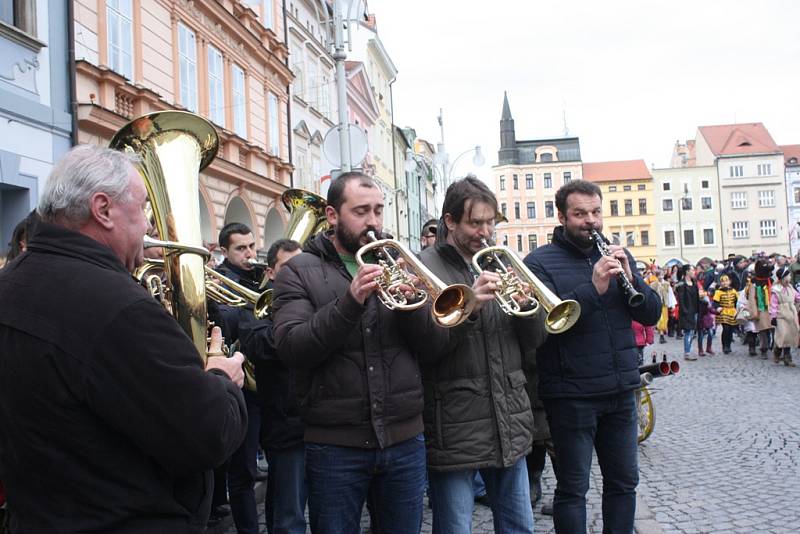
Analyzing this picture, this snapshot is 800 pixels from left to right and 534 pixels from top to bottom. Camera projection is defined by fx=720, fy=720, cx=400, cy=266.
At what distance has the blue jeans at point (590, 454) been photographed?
11.9ft

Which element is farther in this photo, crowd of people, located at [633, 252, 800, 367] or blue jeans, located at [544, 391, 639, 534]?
crowd of people, located at [633, 252, 800, 367]

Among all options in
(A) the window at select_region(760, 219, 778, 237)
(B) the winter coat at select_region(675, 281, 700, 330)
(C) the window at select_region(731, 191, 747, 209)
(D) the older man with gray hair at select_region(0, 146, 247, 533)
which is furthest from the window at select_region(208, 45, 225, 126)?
(A) the window at select_region(760, 219, 778, 237)

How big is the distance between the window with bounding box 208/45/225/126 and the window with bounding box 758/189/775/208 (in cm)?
7291

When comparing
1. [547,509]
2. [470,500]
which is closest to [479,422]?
[470,500]

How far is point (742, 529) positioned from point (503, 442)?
2.52 m

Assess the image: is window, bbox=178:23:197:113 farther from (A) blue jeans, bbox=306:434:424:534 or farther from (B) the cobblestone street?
(A) blue jeans, bbox=306:434:424:534

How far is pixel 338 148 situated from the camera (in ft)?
33.4

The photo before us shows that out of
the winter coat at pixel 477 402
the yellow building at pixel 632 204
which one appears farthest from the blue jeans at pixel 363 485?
the yellow building at pixel 632 204

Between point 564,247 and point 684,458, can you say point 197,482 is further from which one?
point 684,458

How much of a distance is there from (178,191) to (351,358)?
103 centimetres

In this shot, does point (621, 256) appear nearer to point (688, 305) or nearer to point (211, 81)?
point (688, 305)

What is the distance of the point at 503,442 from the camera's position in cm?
318

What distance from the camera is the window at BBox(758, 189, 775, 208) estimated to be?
75.8 metres

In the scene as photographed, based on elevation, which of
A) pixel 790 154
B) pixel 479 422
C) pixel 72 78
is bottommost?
pixel 479 422
